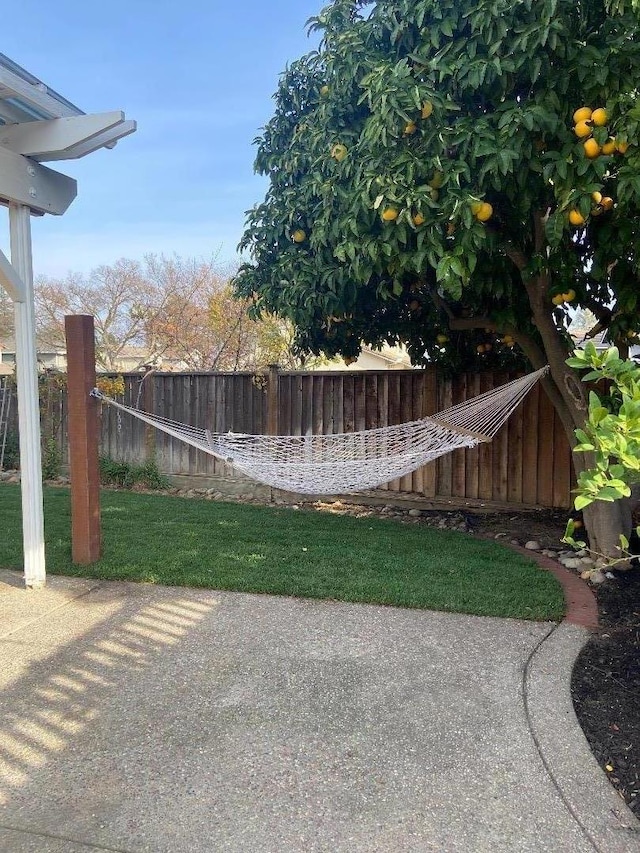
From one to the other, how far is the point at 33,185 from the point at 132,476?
4002 mm

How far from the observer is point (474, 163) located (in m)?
3.19

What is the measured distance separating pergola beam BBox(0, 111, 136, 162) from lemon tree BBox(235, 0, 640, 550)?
3.81ft

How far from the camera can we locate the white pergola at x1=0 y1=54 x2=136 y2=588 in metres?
3.26

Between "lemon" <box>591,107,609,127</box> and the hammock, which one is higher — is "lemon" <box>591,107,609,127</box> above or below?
above

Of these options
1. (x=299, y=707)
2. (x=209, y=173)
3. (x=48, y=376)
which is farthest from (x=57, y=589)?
(x=209, y=173)

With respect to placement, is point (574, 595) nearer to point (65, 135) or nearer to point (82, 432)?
point (82, 432)

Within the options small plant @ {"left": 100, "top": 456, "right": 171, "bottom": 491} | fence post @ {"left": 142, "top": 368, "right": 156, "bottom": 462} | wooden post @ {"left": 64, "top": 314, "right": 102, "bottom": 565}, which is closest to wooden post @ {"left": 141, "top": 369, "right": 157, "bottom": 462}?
fence post @ {"left": 142, "top": 368, "right": 156, "bottom": 462}

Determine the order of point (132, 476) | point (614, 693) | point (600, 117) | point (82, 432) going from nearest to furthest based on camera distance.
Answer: point (614, 693)
point (600, 117)
point (82, 432)
point (132, 476)

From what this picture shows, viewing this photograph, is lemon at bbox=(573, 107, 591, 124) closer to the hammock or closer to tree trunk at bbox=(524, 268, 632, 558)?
tree trunk at bbox=(524, 268, 632, 558)

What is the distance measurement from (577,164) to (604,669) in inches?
90.4

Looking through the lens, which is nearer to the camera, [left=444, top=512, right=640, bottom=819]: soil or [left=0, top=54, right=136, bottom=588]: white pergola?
[left=444, top=512, right=640, bottom=819]: soil

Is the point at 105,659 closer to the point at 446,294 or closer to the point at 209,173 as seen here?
the point at 446,294

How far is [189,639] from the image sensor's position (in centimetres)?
288

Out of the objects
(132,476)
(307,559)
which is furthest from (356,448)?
(132,476)
